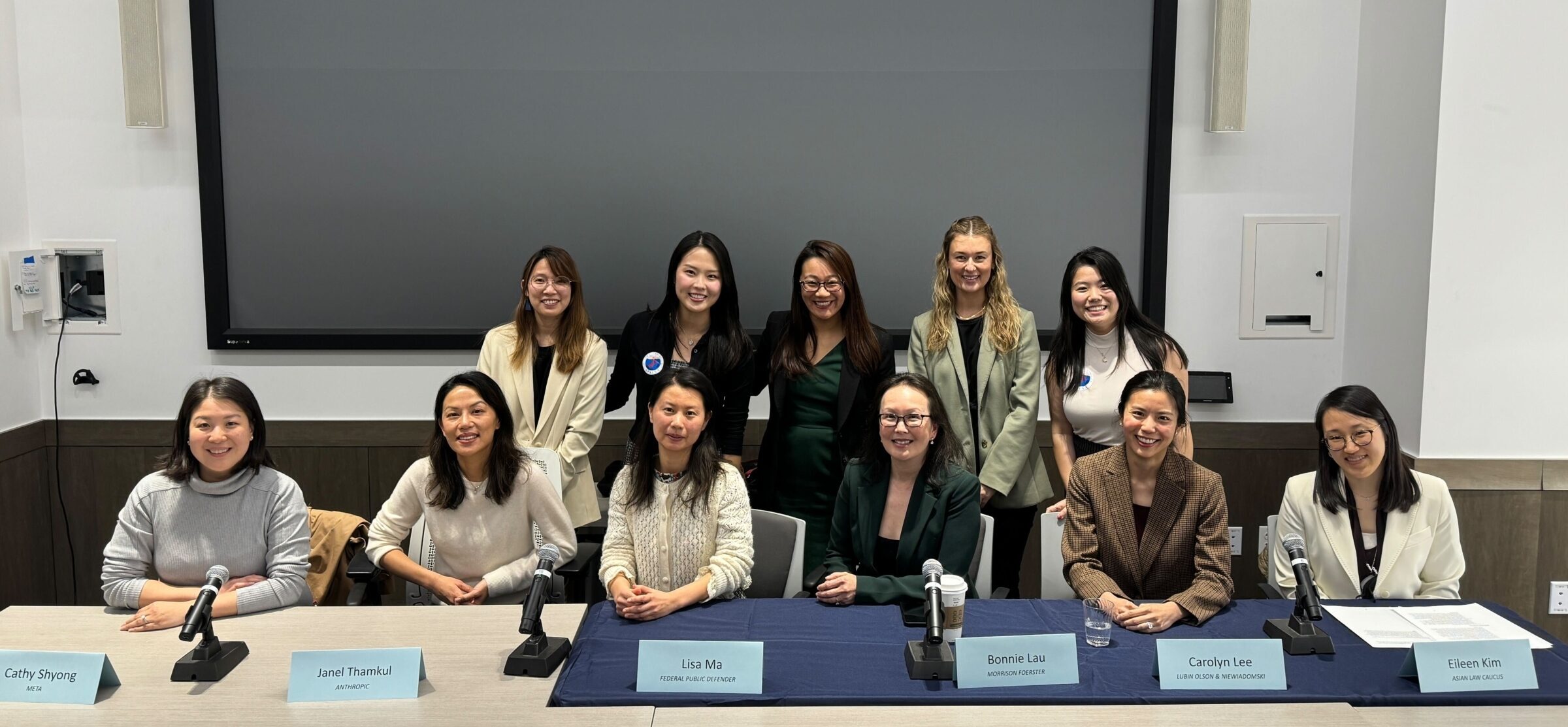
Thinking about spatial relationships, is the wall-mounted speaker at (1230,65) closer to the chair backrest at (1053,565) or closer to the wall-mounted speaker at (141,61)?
the chair backrest at (1053,565)

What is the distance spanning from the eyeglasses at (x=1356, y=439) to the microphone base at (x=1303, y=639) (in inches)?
24.2

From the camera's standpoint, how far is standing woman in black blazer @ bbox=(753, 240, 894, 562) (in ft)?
10.6

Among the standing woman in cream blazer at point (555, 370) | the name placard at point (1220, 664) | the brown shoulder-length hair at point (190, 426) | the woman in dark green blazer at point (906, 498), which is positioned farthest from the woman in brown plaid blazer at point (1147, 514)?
the brown shoulder-length hair at point (190, 426)

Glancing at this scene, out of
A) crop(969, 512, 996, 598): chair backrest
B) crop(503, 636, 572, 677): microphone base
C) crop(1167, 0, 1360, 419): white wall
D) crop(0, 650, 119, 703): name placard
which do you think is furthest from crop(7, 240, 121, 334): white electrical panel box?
crop(1167, 0, 1360, 419): white wall

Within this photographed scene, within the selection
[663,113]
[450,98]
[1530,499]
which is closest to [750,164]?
[663,113]

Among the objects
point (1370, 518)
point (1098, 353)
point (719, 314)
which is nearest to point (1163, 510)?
point (1370, 518)

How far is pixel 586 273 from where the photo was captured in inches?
162

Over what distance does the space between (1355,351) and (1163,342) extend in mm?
1416

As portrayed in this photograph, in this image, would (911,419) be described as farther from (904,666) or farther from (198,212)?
(198,212)

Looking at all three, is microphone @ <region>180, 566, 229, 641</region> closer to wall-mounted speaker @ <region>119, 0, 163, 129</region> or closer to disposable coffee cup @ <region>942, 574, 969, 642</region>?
disposable coffee cup @ <region>942, 574, 969, 642</region>

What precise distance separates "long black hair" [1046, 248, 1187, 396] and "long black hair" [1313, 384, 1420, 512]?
50cm

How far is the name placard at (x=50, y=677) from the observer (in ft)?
6.64

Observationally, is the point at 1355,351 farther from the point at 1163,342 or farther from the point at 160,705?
the point at 160,705

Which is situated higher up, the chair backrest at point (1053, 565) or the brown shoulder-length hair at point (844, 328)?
the brown shoulder-length hair at point (844, 328)
